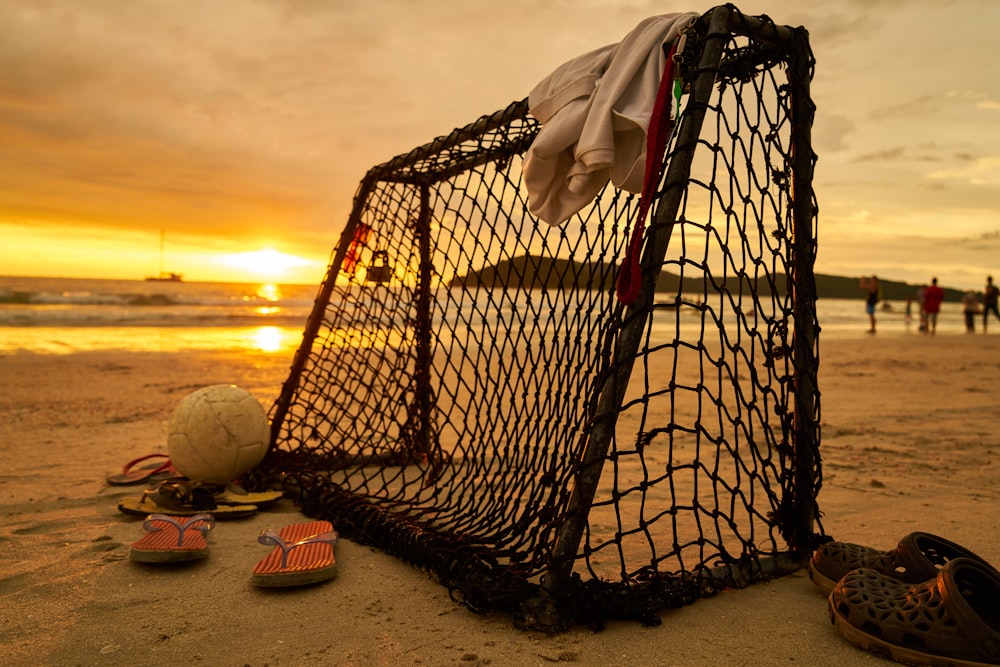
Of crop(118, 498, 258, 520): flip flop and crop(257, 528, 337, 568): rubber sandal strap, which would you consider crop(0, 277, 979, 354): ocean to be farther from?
crop(257, 528, 337, 568): rubber sandal strap

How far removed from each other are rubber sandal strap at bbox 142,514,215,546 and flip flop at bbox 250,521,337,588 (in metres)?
0.33

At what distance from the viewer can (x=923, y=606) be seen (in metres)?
1.91

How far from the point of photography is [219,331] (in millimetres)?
16188

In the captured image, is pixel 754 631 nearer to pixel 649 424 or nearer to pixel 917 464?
pixel 917 464

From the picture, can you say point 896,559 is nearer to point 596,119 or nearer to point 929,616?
point 929,616

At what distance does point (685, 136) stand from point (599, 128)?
0.27m

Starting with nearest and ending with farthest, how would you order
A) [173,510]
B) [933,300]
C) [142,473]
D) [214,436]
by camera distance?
[173,510]
[214,436]
[142,473]
[933,300]

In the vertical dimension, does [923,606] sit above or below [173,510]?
above

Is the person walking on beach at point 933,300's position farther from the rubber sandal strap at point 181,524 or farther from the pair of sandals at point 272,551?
the rubber sandal strap at point 181,524

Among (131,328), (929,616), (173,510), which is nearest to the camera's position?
(929,616)

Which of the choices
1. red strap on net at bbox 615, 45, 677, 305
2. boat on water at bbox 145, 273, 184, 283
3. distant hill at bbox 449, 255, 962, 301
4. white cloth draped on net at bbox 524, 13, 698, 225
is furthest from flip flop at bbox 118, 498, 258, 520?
boat on water at bbox 145, 273, 184, 283

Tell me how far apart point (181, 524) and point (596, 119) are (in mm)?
2183

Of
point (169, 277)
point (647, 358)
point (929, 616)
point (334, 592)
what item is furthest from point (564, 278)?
point (169, 277)

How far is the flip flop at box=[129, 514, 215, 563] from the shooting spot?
267cm
